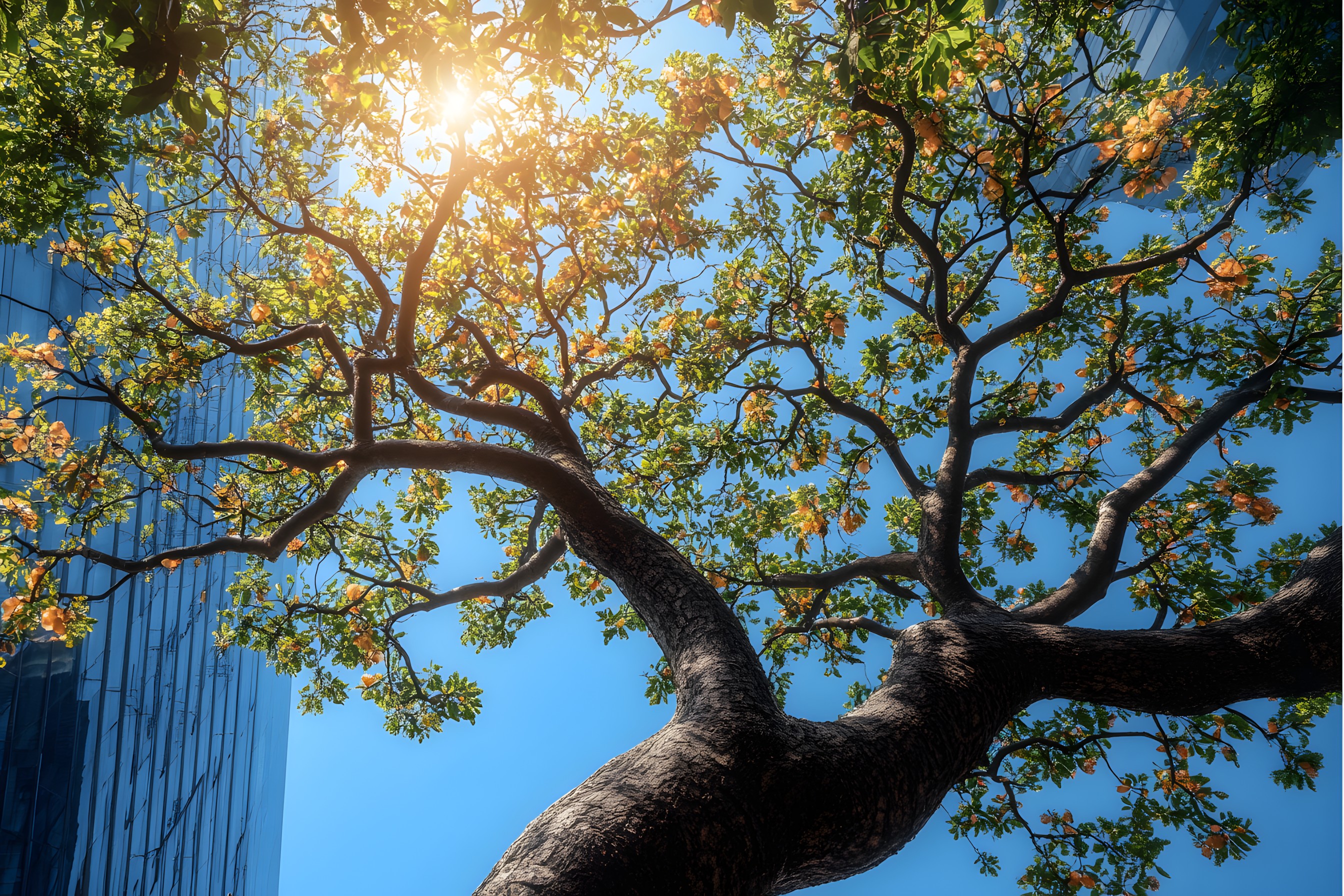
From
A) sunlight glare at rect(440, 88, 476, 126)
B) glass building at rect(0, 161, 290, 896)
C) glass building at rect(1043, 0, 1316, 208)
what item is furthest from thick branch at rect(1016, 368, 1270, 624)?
glass building at rect(1043, 0, 1316, 208)

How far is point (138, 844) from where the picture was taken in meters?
15.0

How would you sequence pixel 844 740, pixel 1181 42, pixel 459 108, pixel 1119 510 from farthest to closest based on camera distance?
pixel 1181 42 → pixel 1119 510 → pixel 459 108 → pixel 844 740

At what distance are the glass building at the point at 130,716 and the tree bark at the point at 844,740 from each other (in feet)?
19.5

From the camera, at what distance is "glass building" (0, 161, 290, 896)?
34.8ft

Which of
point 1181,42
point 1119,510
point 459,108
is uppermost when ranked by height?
point 1181,42

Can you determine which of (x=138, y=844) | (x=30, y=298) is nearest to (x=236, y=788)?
Answer: (x=138, y=844)

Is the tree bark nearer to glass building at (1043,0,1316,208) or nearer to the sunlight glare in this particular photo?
the sunlight glare

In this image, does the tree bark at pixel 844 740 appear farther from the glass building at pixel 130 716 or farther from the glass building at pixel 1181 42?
the glass building at pixel 1181 42

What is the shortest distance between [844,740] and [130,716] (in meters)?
18.5

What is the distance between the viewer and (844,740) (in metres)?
2.33

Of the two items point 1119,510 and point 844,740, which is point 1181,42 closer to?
point 1119,510

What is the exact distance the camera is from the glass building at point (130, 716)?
34.8 feet

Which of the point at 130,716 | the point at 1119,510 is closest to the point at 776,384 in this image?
the point at 1119,510

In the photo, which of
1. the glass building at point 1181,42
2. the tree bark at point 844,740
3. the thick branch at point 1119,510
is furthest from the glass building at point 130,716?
the glass building at point 1181,42
